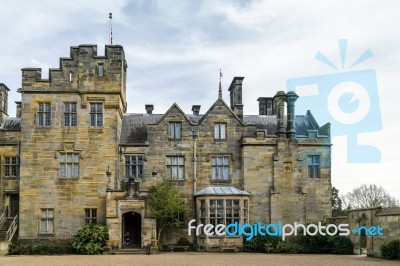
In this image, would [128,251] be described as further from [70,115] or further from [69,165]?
[70,115]

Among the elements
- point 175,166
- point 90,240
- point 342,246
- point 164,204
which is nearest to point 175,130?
point 175,166

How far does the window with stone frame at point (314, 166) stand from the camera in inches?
1337

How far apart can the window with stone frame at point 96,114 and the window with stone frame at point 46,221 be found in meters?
6.12

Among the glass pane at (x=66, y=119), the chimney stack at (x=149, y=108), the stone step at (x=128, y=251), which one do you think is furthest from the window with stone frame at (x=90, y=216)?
the chimney stack at (x=149, y=108)

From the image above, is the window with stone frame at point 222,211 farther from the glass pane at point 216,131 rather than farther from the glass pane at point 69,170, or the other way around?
the glass pane at point 69,170

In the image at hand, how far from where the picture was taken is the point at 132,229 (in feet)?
104

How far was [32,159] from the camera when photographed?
3133cm

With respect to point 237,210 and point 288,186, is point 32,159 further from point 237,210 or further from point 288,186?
point 288,186

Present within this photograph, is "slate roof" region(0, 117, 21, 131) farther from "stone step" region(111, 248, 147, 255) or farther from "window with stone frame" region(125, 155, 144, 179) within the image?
"stone step" region(111, 248, 147, 255)

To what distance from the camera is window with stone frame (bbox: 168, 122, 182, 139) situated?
33.3 metres

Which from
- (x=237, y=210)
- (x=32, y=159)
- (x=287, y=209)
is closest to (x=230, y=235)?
(x=237, y=210)

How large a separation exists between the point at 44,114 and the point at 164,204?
967cm

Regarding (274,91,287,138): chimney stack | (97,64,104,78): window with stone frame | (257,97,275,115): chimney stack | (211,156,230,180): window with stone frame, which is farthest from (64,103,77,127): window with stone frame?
(257,97,275,115): chimney stack

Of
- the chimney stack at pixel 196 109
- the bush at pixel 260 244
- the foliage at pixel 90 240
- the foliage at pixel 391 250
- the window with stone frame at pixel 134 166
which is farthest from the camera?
the chimney stack at pixel 196 109
